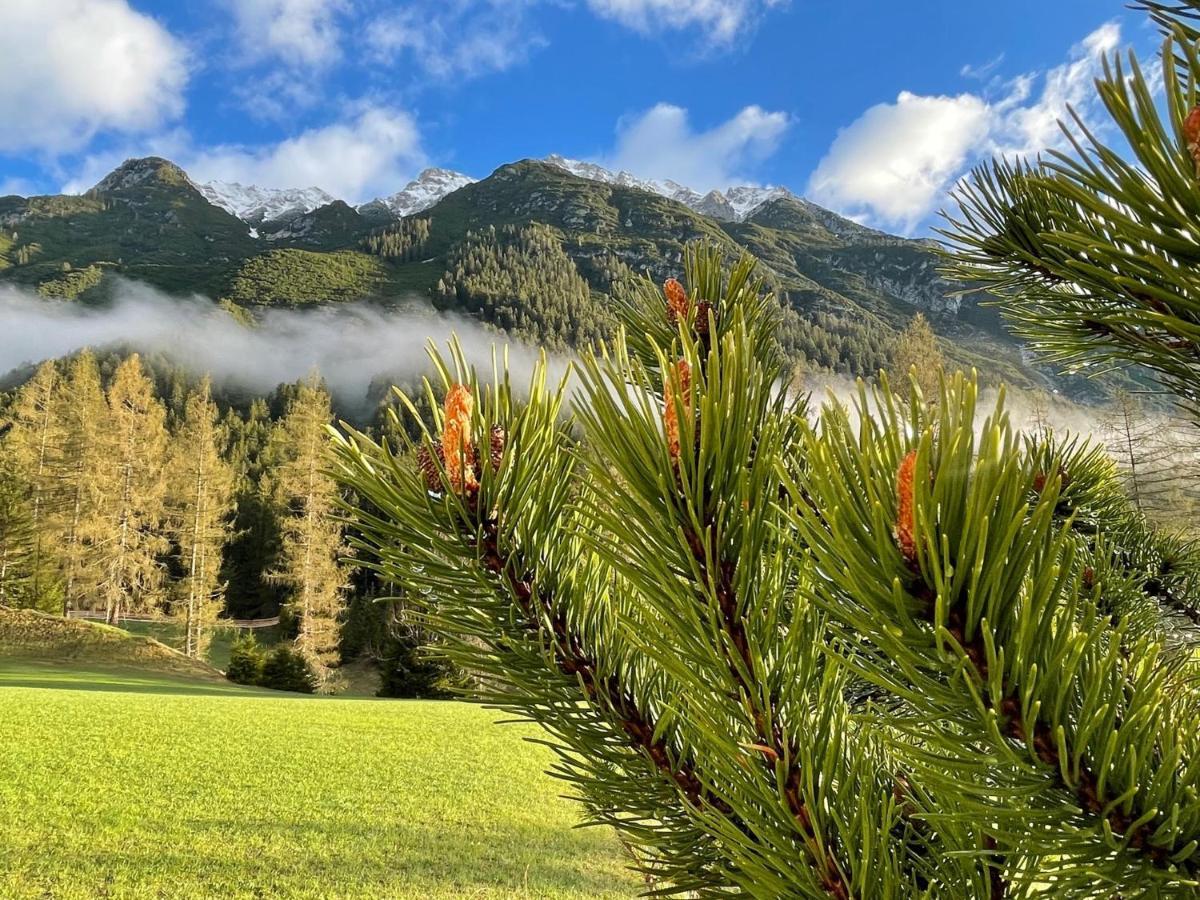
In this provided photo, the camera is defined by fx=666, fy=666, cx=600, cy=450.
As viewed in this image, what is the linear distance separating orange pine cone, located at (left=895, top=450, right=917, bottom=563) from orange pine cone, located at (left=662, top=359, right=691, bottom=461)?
0.44 ft

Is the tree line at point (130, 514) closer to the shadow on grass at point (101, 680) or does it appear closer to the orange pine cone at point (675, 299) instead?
the shadow on grass at point (101, 680)

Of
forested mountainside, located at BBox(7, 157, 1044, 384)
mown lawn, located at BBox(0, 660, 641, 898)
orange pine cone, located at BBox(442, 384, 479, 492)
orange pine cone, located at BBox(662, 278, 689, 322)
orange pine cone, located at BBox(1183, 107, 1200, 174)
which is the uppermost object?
forested mountainside, located at BBox(7, 157, 1044, 384)

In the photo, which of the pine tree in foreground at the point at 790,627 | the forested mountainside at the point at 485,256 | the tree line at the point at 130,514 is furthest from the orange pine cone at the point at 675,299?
the forested mountainside at the point at 485,256

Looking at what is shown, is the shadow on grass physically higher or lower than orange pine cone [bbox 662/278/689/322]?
lower

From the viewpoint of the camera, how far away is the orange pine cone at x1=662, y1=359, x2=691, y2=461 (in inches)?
17.5

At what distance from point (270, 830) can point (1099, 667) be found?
844 centimetres

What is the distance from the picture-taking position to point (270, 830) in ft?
22.7

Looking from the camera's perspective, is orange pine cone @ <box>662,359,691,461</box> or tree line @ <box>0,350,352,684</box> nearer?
orange pine cone @ <box>662,359,691,461</box>

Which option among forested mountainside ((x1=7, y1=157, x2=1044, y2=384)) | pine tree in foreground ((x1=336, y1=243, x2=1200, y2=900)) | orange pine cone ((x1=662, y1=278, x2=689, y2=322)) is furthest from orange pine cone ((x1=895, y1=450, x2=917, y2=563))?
forested mountainside ((x1=7, y1=157, x2=1044, y2=384))

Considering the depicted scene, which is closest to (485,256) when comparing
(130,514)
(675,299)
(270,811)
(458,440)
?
(130,514)

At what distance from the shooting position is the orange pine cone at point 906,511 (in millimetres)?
368

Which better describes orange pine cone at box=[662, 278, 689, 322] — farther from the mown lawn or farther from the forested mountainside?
the forested mountainside

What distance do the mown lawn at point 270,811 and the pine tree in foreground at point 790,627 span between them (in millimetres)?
6581

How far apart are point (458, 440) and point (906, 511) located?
1.21ft
